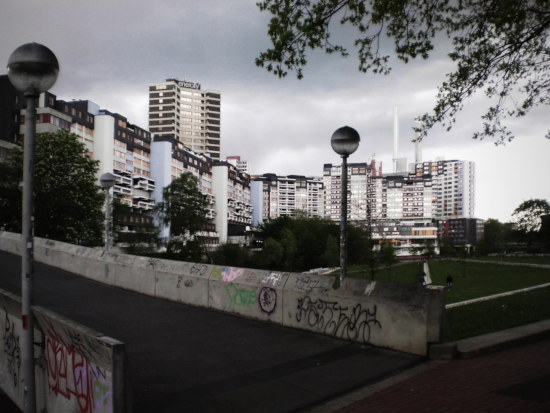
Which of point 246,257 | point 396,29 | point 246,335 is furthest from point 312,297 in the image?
point 246,257

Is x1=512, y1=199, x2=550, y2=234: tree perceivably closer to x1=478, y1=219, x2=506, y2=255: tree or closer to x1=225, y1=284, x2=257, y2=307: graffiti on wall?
x1=478, y1=219, x2=506, y2=255: tree

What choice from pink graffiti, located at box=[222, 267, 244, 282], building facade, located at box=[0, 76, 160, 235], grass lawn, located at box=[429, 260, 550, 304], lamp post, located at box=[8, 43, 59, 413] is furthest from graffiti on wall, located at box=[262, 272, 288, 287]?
building facade, located at box=[0, 76, 160, 235]

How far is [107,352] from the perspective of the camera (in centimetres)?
394

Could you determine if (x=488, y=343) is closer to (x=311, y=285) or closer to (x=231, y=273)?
(x=311, y=285)

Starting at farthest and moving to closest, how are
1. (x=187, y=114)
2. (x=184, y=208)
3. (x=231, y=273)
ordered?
(x=187, y=114)
(x=184, y=208)
(x=231, y=273)

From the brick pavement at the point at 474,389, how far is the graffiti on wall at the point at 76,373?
2672 millimetres

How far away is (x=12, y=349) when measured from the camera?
632cm

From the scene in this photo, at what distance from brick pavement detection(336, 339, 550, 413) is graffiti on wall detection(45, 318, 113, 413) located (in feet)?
8.77

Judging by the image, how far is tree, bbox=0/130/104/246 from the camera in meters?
38.3

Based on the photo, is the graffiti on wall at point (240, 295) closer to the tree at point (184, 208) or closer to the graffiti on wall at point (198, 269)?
the graffiti on wall at point (198, 269)

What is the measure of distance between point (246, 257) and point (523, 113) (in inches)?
2663

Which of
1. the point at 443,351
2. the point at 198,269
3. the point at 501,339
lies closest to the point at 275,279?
the point at 198,269

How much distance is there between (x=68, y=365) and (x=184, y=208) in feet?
203

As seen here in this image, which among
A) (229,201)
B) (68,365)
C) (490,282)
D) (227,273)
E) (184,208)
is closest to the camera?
(68,365)
